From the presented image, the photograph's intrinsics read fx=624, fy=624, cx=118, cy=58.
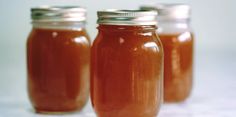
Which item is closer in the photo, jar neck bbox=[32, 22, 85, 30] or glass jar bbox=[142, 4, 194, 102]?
jar neck bbox=[32, 22, 85, 30]

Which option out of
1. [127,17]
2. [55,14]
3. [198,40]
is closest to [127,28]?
[127,17]

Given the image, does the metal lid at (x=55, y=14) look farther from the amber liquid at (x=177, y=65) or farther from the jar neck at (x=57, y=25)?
the amber liquid at (x=177, y=65)

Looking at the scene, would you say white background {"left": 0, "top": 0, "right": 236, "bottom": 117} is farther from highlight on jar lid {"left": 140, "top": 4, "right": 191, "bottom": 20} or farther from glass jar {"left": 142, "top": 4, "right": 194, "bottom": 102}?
highlight on jar lid {"left": 140, "top": 4, "right": 191, "bottom": 20}

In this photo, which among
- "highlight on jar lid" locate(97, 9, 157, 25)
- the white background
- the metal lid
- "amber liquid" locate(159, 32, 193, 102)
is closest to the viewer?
"highlight on jar lid" locate(97, 9, 157, 25)

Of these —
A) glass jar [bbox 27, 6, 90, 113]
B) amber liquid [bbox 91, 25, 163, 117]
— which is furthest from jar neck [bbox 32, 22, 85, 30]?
amber liquid [bbox 91, 25, 163, 117]

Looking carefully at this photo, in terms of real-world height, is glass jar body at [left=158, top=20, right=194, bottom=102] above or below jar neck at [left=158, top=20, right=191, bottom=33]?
below

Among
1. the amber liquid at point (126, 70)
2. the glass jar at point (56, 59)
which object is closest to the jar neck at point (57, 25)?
the glass jar at point (56, 59)

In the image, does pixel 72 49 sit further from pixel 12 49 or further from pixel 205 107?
pixel 12 49
